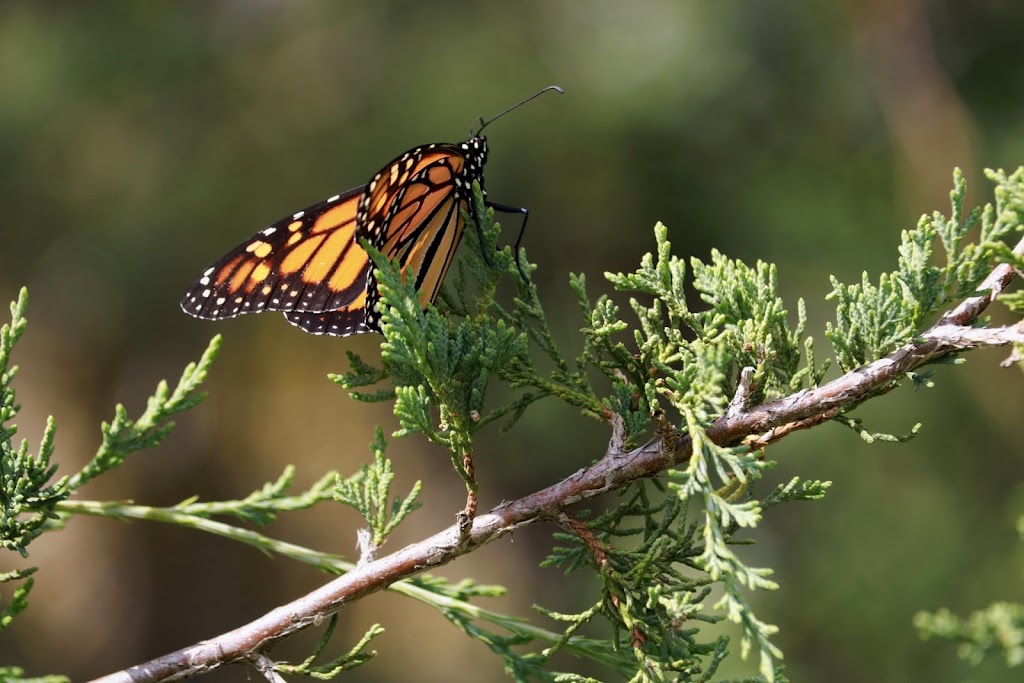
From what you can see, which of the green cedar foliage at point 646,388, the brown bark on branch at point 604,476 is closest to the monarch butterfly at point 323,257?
the green cedar foliage at point 646,388

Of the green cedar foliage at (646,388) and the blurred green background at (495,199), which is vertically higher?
the blurred green background at (495,199)

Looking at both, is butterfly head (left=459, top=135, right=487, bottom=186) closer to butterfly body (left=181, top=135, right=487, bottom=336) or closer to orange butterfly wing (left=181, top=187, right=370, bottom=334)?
butterfly body (left=181, top=135, right=487, bottom=336)

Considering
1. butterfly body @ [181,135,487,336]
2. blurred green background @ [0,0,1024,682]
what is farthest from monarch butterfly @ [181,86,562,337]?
blurred green background @ [0,0,1024,682]

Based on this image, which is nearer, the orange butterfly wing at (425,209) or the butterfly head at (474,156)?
the orange butterfly wing at (425,209)

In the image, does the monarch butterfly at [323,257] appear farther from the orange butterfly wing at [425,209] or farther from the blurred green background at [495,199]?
the blurred green background at [495,199]

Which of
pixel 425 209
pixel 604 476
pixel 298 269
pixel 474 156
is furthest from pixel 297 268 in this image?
pixel 604 476

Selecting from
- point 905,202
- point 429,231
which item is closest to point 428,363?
point 429,231
